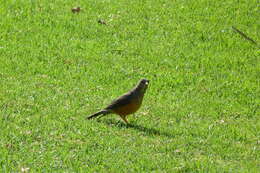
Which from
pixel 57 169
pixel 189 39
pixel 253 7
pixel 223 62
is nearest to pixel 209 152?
pixel 57 169

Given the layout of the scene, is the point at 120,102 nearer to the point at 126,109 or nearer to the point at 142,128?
the point at 126,109

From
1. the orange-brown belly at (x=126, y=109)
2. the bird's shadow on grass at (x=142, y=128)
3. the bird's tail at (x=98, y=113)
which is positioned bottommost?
the bird's shadow on grass at (x=142, y=128)

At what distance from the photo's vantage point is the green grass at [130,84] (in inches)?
372

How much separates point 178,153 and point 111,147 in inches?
34.6

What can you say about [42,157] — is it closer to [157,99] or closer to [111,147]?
[111,147]

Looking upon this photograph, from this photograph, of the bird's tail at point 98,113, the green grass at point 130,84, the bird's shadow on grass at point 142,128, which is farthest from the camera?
the bird's tail at point 98,113

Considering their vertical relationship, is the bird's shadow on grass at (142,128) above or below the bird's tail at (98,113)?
below

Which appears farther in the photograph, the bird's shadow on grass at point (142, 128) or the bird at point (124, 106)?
the bird at point (124, 106)

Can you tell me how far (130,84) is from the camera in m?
12.7

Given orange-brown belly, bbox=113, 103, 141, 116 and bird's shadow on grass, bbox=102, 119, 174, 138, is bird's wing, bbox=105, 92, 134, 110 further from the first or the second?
bird's shadow on grass, bbox=102, 119, 174, 138

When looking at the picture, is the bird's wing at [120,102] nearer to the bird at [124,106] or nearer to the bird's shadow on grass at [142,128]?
the bird at [124,106]

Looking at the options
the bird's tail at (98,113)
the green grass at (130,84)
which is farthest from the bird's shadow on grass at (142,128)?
the bird's tail at (98,113)

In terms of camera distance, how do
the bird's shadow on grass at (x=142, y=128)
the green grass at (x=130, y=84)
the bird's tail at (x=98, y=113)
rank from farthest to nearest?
1. the bird's tail at (x=98, y=113)
2. the bird's shadow on grass at (x=142, y=128)
3. the green grass at (x=130, y=84)

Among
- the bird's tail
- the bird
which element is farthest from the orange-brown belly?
the bird's tail
